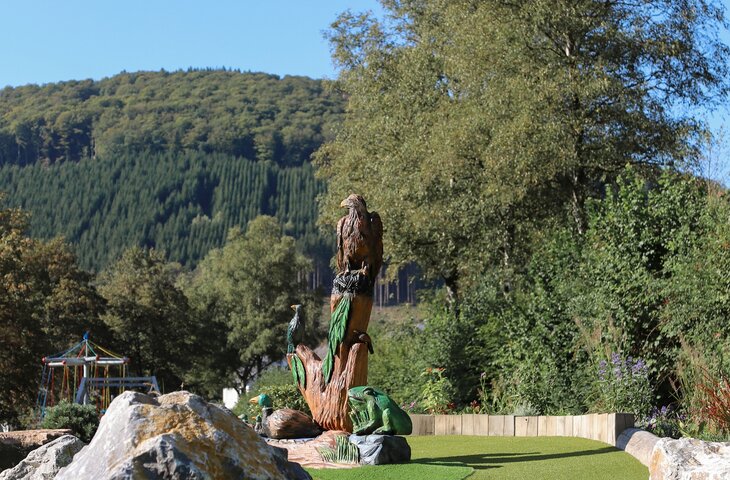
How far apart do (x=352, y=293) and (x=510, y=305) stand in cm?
864

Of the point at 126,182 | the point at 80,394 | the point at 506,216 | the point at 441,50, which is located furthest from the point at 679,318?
the point at 126,182

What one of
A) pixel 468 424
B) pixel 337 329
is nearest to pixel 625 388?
pixel 468 424

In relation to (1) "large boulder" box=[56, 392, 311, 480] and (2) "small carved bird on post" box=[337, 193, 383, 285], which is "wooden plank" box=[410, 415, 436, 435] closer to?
(2) "small carved bird on post" box=[337, 193, 383, 285]

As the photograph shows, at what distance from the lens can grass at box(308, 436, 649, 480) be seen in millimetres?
9688

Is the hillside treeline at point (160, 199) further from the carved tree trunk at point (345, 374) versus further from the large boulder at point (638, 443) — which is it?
the large boulder at point (638, 443)

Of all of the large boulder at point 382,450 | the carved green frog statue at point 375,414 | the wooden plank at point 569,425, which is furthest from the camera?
the wooden plank at point 569,425

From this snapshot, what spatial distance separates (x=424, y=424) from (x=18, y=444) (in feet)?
26.9

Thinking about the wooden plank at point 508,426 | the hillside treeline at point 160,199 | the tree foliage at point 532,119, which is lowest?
the wooden plank at point 508,426

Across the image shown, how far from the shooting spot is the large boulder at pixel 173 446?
5.13 m

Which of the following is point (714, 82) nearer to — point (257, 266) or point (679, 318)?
point (679, 318)

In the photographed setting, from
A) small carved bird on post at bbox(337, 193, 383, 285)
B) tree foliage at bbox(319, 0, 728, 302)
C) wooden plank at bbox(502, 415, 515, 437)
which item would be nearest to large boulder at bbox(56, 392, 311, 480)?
small carved bird on post at bbox(337, 193, 383, 285)

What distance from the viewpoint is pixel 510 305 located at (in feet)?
68.5

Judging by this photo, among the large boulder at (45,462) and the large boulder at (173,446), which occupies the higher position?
the large boulder at (173,446)

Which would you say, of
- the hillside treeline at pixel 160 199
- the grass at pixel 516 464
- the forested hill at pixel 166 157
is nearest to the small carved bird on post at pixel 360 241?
the grass at pixel 516 464
